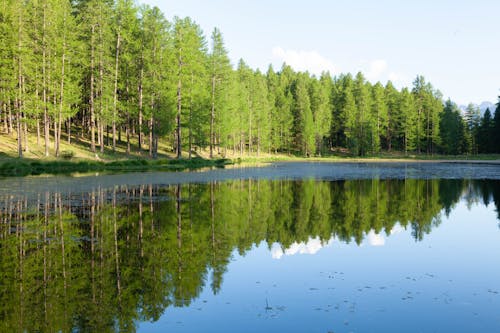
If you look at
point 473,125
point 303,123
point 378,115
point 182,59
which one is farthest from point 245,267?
point 473,125

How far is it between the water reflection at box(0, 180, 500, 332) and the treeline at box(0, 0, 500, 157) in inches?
937

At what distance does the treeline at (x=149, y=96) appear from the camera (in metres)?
42.5

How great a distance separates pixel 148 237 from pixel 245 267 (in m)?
4.22

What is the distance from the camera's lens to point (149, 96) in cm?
5256

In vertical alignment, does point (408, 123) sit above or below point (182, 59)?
below

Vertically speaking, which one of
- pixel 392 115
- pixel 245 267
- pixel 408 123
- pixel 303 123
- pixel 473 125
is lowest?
pixel 245 267

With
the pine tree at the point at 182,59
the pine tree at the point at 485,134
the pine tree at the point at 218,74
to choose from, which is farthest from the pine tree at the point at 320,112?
the pine tree at the point at 182,59

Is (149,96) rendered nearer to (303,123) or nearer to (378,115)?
(303,123)

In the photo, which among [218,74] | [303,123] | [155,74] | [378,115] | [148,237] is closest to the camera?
[148,237]

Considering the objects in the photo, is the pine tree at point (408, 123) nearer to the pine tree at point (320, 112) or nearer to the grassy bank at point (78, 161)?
the pine tree at point (320, 112)

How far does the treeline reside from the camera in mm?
42500

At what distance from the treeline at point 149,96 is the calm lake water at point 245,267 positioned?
85.8 feet

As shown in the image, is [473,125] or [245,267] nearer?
[245,267]

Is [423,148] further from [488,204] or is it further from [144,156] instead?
[488,204]
